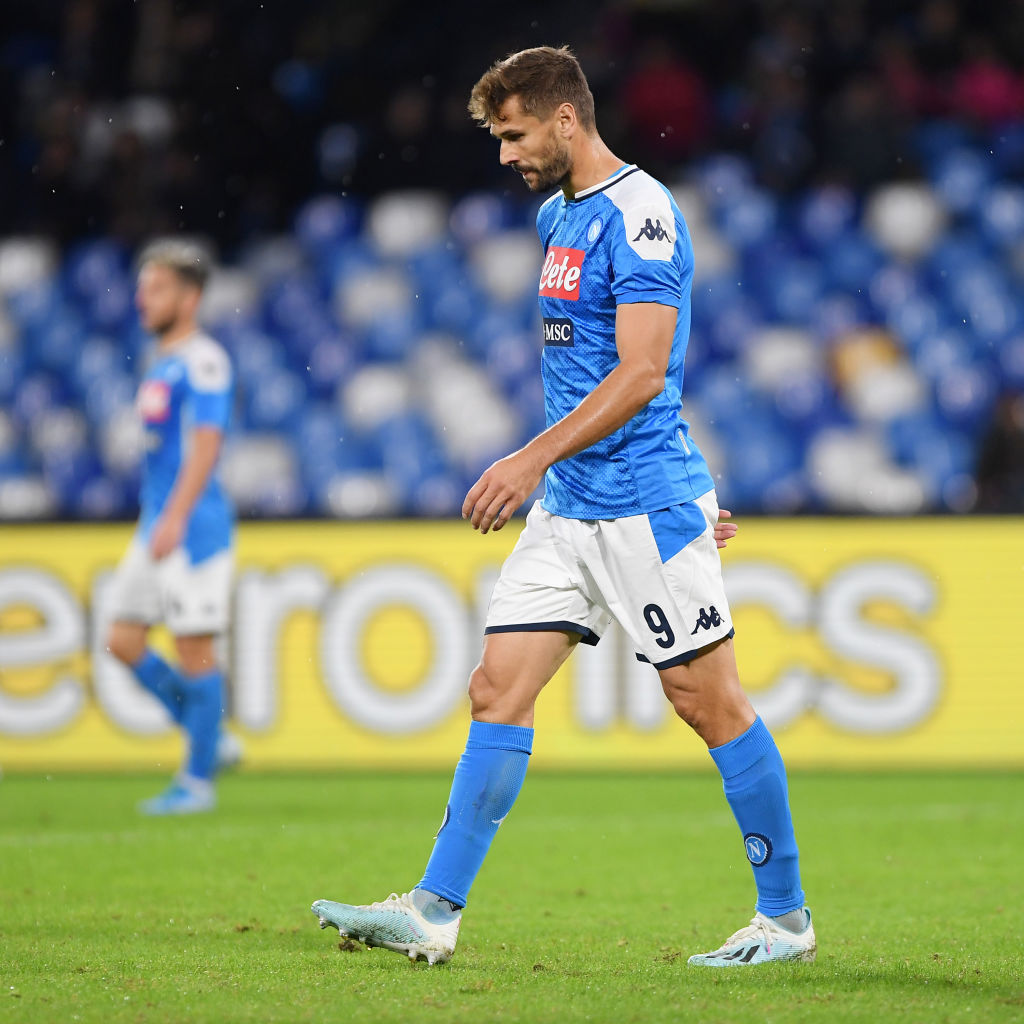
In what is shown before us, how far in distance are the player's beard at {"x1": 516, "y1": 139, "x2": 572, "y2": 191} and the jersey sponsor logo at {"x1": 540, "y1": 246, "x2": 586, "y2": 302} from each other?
0.51 ft

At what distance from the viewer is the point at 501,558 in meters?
8.45

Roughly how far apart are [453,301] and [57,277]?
2933 mm

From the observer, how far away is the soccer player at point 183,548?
274 inches

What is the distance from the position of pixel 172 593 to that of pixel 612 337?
3.54 meters

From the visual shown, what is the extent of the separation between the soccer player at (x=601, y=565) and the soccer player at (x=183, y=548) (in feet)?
10.7

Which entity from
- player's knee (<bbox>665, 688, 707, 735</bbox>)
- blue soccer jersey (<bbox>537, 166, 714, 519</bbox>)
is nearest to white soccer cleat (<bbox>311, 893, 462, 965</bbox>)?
player's knee (<bbox>665, 688, 707, 735</bbox>)

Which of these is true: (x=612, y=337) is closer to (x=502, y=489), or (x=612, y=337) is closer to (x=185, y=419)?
(x=502, y=489)

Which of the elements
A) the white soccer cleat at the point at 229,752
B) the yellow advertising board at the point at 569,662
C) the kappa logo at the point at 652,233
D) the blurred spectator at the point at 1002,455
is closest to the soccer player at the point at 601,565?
the kappa logo at the point at 652,233

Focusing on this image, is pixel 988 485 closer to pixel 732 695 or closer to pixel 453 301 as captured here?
pixel 453 301

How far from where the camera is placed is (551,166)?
3.88 metres

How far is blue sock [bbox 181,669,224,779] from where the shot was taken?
6.98m

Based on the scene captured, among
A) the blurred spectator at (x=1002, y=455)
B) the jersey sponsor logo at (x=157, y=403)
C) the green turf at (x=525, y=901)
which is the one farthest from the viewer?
the blurred spectator at (x=1002, y=455)

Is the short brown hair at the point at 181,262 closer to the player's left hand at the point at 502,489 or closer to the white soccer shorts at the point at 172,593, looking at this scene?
the white soccer shorts at the point at 172,593

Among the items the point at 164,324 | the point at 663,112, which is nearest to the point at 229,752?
the point at 164,324
